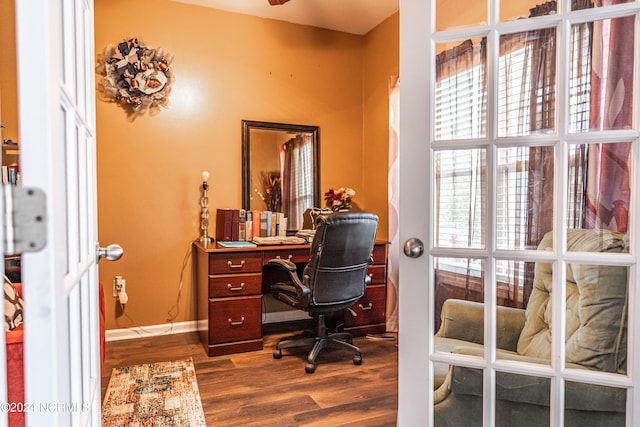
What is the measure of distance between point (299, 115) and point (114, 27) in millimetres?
1686

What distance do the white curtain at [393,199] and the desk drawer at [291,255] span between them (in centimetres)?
78

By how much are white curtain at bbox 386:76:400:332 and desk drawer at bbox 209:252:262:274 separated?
3.81 ft

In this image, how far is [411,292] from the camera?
1.25 metres

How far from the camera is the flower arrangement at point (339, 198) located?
11.8 ft

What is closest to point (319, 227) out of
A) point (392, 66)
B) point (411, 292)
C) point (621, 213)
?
point (411, 292)

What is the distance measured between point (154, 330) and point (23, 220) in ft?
10.1

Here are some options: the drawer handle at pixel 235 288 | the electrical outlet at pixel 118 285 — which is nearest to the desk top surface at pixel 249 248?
the drawer handle at pixel 235 288

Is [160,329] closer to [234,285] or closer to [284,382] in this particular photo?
[234,285]

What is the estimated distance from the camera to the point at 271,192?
11.6ft

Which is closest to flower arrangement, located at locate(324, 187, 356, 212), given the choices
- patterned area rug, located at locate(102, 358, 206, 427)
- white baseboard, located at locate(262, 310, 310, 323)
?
white baseboard, located at locate(262, 310, 310, 323)

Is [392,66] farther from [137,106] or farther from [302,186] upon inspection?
[137,106]

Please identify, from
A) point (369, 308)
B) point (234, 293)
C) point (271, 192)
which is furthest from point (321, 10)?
point (369, 308)

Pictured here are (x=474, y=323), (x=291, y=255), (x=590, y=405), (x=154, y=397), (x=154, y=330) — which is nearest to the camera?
(x=590, y=405)

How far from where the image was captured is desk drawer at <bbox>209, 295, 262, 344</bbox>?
9.14 feet
